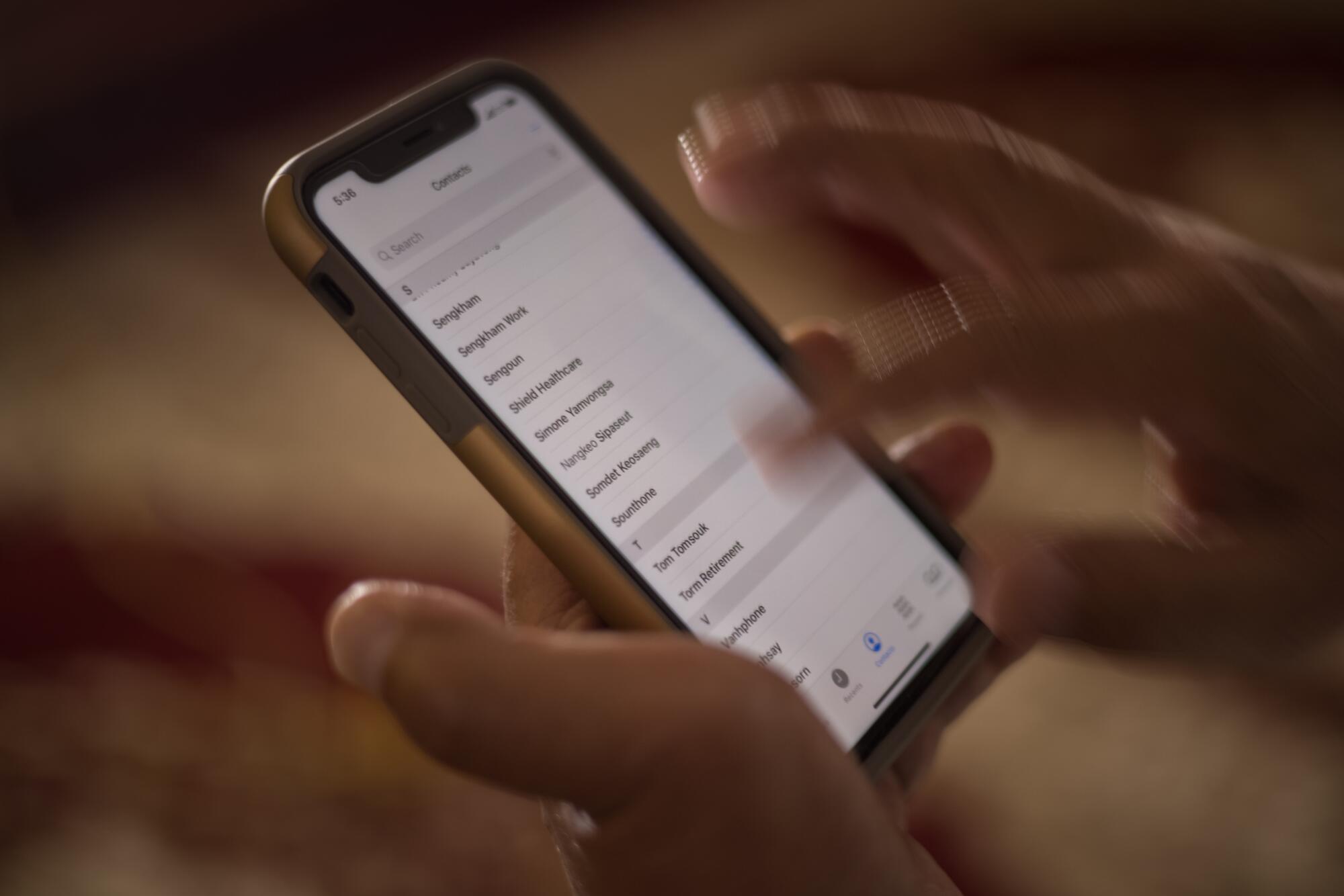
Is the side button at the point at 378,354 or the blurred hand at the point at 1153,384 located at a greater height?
the side button at the point at 378,354

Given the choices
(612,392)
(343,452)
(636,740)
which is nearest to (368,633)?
(636,740)

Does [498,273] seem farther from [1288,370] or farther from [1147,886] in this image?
[1147,886]

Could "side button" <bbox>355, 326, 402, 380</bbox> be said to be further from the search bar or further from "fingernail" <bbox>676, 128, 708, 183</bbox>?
"fingernail" <bbox>676, 128, 708, 183</bbox>

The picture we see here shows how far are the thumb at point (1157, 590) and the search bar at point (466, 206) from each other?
0.35 m

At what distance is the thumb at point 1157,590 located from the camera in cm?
44

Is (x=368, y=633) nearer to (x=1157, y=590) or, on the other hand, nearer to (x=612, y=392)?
(x=612, y=392)

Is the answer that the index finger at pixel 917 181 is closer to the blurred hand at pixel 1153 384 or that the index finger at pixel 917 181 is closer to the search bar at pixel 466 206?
the blurred hand at pixel 1153 384

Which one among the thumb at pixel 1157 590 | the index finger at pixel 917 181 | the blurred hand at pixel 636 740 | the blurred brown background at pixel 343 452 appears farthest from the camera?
the blurred brown background at pixel 343 452

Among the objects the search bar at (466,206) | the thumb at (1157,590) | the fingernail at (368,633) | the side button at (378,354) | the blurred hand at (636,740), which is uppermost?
the search bar at (466,206)

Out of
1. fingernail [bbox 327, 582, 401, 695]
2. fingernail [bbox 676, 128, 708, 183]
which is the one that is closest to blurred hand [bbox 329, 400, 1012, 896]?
fingernail [bbox 327, 582, 401, 695]

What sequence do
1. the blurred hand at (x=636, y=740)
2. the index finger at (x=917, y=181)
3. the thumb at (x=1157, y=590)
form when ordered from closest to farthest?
the blurred hand at (x=636, y=740), the thumb at (x=1157, y=590), the index finger at (x=917, y=181)

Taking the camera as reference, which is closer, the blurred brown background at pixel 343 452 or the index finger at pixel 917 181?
the index finger at pixel 917 181

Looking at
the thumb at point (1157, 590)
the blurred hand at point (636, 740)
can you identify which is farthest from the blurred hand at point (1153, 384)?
the blurred hand at point (636, 740)

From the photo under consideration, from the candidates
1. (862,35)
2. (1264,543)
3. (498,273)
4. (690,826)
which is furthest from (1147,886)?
(862,35)
